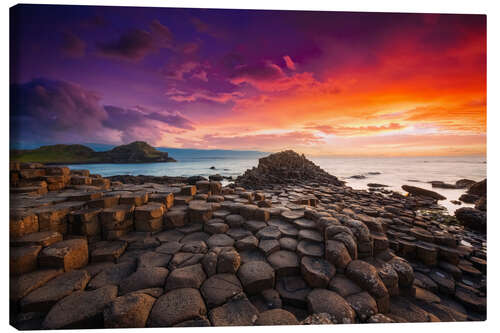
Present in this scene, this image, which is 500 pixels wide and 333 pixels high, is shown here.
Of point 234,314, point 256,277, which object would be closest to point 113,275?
point 234,314

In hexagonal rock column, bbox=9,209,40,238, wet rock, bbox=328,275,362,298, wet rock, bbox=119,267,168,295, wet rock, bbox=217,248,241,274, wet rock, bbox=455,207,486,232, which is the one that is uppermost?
hexagonal rock column, bbox=9,209,40,238

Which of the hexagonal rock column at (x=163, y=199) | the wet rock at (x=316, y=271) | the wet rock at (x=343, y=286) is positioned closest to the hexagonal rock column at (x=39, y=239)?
the hexagonal rock column at (x=163, y=199)

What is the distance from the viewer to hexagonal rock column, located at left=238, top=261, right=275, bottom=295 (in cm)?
186

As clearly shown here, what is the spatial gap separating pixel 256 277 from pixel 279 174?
8095 millimetres

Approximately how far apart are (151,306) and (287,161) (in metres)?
10.9

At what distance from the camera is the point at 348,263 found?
84.0 inches

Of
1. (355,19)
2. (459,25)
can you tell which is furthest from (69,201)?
(459,25)

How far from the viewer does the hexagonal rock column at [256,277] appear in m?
1.86

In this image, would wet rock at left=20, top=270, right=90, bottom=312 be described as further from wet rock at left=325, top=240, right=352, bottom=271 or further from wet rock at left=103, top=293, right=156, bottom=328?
wet rock at left=325, top=240, right=352, bottom=271

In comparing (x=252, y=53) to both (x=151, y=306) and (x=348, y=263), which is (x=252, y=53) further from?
(x=151, y=306)

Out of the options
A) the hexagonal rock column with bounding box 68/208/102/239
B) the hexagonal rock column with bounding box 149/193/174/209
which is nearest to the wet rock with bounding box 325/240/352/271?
the hexagonal rock column with bounding box 149/193/174/209

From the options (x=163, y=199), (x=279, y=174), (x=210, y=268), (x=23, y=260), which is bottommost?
(x=210, y=268)

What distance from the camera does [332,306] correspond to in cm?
171

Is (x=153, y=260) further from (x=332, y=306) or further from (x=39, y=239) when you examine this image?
(x=332, y=306)
